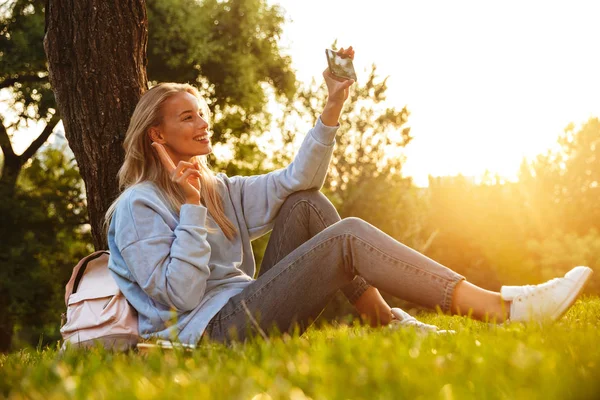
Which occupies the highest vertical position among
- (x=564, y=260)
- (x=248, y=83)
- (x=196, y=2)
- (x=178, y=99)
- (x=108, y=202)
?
(x=196, y=2)

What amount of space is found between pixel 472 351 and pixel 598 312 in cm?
265

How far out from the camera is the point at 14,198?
47.6 ft

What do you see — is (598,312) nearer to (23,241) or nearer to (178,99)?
(178,99)

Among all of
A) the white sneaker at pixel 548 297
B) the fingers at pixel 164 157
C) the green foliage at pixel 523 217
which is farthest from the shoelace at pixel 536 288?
the green foliage at pixel 523 217

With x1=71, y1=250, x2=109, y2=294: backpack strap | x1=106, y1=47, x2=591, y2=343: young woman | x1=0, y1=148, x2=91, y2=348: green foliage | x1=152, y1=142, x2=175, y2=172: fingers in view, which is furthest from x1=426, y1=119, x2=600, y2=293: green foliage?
x1=71, y1=250, x2=109, y2=294: backpack strap

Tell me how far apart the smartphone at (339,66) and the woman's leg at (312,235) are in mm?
755

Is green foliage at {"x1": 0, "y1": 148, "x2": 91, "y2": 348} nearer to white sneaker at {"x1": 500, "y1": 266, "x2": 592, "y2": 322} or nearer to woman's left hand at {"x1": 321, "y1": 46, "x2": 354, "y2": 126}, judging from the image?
woman's left hand at {"x1": 321, "y1": 46, "x2": 354, "y2": 126}

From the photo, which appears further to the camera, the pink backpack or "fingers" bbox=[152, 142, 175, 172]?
"fingers" bbox=[152, 142, 175, 172]

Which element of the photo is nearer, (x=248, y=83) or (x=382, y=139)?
(x=248, y=83)

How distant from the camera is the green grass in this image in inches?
59.4

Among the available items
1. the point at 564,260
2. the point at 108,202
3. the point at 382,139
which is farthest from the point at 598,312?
the point at 382,139

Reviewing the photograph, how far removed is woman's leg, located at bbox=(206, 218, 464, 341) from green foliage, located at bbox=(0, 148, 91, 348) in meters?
11.3

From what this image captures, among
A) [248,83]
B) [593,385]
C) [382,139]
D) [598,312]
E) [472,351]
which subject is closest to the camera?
[593,385]

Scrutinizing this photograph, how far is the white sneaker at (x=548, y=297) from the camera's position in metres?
3.00
